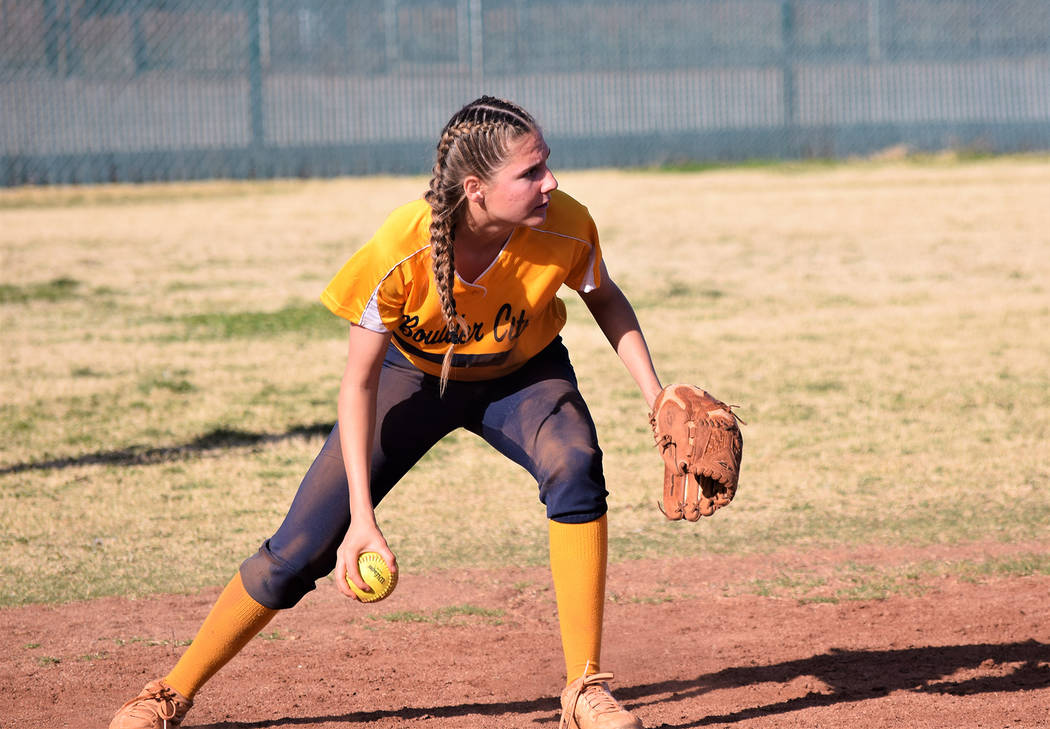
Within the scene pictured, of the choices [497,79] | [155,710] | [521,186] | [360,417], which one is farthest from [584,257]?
[497,79]

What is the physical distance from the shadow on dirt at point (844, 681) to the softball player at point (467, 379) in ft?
1.72

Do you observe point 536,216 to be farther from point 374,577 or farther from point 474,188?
point 374,577

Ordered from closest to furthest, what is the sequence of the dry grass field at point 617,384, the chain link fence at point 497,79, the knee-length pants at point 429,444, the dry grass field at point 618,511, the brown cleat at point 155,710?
the knee-length pants at point 429,444 < the brown cleat at point 155,710 < the dry grass field at point 618,511 < the dry grass field at point 617,384 < the chain link fence at point 497,79

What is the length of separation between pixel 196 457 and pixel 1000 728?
481cm

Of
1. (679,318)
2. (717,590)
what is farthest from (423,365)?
(679,318)

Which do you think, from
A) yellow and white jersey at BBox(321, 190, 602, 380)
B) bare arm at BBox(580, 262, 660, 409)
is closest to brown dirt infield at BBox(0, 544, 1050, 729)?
bare arm at BBox(580, 262, 660, 409)

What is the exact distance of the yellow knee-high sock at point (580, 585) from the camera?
3.50 metres

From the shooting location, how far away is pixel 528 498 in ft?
21.2

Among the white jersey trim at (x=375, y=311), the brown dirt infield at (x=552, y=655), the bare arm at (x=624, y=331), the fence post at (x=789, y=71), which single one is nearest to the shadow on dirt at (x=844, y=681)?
the brown dirt infield at (x=552, y=655)

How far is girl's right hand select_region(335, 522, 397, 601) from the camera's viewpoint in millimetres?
3357

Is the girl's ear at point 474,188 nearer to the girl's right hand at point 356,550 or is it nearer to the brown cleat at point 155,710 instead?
the girl's right hand at point 356,550

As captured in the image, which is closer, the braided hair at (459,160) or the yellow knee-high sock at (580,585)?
the braided hair at (459,160)

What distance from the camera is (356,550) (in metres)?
3.38

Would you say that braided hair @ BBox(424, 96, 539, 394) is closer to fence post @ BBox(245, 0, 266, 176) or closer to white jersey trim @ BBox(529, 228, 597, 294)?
white jersey trim @ BBox(529, 228, 597, 294)
